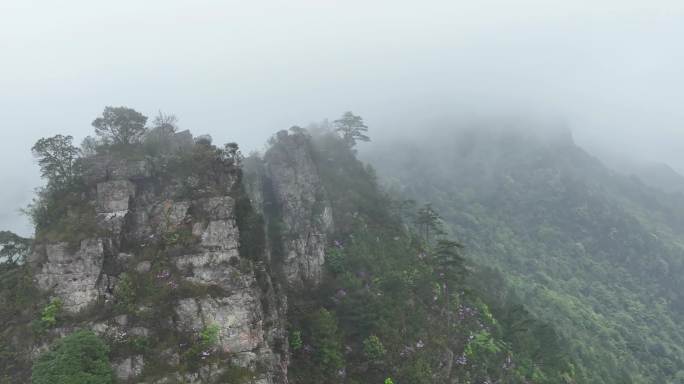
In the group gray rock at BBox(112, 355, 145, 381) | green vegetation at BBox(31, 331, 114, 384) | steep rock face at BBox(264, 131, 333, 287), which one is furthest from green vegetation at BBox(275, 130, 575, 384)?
green vegetation at BBox(31, 331, 114, 384)

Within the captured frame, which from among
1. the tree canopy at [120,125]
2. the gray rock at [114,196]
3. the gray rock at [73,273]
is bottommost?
the gray rock at [73,273]

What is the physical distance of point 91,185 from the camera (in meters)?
47.1

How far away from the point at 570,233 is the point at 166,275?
400 ft

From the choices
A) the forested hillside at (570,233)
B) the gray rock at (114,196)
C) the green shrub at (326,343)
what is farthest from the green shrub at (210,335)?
the forested hillside at (570,233)

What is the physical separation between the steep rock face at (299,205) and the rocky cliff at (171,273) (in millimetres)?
8952

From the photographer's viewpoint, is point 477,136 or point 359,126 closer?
point 359,126

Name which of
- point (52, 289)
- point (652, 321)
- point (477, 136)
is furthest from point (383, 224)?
point (477, 136)

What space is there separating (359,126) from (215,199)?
53.1 metres

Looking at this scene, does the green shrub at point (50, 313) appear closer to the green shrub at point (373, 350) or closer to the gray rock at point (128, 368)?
the gray rock at point (128, 368)

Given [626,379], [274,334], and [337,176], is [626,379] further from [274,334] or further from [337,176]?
[274,334]

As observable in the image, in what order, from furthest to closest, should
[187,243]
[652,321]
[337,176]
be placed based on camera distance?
[652,321]
[337,176]
[187,243]

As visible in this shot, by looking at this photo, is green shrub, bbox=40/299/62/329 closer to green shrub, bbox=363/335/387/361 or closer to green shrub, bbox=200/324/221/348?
green shrub, bbox=200/324/221/348

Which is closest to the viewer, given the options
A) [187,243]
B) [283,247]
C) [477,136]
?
[187,243]

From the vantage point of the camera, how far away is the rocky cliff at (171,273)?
127 ft
